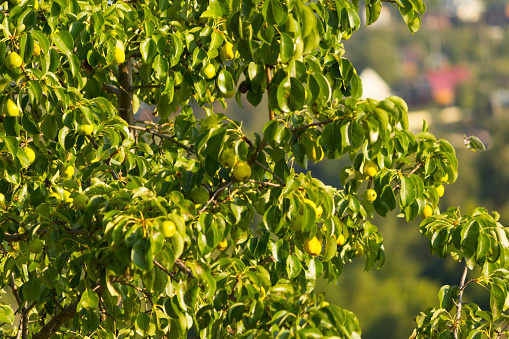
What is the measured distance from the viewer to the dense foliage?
2.03 m

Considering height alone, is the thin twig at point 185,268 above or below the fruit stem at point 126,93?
below

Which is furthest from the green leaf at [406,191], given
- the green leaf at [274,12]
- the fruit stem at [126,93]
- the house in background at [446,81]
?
the house in background at [446,81]

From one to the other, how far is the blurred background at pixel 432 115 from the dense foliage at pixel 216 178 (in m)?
0.84

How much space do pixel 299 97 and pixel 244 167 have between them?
0.33m

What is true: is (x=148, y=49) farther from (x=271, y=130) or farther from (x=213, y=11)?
(x=271, y=130)

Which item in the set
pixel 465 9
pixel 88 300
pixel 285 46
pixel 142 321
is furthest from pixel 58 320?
pixel 465 9

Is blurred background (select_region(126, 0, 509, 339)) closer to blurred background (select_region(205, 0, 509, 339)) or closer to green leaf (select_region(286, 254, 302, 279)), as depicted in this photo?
blurred background (select_region(205, 0, 509, 339))

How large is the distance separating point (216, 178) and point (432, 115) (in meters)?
64.5

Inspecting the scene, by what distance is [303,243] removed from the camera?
2.36 m

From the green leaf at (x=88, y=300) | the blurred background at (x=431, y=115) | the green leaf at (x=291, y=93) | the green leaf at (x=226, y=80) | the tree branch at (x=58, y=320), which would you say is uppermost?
the blurred background at (x=431, y=115)

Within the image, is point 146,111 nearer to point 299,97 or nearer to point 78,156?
point 78,156

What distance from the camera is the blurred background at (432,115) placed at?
37.0 meters

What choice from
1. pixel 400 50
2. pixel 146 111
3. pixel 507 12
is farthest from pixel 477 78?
pixel 146 111

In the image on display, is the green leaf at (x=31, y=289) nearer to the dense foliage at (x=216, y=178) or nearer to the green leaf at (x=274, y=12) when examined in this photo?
the dense foliage at (x=216, y=178)
